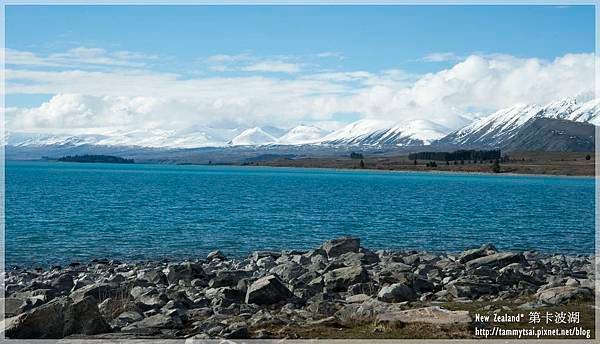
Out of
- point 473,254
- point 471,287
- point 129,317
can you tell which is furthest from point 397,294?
point 473,254

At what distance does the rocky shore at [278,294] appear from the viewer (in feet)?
49.7

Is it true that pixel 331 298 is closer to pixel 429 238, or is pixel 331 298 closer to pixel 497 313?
pixel 497 313

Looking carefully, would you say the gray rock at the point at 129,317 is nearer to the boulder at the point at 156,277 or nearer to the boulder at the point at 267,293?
the boulder at the point at 267,293

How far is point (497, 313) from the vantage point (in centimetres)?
1673

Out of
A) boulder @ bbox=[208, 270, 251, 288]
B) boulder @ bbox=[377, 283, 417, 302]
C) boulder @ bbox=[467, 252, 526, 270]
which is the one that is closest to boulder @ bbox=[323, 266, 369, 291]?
boulder @ bbox=[377, 283, 417, 302]

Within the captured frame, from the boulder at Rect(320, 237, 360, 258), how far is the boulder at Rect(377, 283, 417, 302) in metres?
10.8

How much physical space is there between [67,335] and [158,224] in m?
38.1

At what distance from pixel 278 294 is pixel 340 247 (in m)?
12.3

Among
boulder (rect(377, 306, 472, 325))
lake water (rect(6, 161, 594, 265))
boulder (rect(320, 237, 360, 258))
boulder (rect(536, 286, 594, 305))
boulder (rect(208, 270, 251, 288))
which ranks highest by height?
boulder (rect(377, 306, 472, 325))

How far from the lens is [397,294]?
808 inches

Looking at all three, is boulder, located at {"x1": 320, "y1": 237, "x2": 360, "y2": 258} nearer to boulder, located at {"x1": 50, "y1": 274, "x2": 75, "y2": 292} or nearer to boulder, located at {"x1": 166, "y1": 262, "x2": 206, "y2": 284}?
boulder, located at {"x1": 166, "y1": 262, "x2": 206, "y2": 284}

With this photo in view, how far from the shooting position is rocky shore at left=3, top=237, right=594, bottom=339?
49.7 ft

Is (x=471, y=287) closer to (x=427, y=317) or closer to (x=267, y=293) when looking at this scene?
(x=267, y=293)

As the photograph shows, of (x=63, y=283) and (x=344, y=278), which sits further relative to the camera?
(x=63, y=283)
